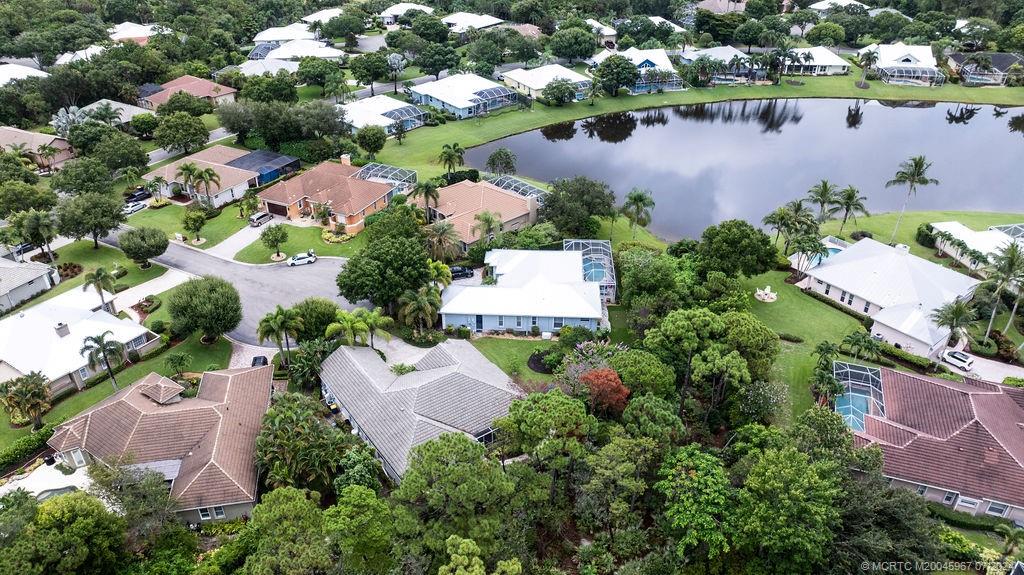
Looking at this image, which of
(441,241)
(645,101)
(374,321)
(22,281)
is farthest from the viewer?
(645,101)

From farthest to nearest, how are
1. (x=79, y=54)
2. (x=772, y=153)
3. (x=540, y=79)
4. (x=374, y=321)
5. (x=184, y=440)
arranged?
(x=79, y=54), (x=540, y=79), (x=772, y=153), (x=374, y=321), (x=184, y=440)

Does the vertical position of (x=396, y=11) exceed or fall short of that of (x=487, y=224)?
it exceeds it

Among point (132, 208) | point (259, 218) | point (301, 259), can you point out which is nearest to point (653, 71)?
point (259, 218)

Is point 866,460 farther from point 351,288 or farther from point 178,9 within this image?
point 178,9

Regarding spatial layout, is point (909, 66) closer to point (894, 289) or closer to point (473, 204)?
point (894, 289)

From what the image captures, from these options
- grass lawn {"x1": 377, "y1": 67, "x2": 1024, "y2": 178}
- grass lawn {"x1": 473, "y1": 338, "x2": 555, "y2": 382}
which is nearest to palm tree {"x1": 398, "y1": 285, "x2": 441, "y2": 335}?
grass lawn {"x1": 473, "y1": 338, "x2": 555, "y2": 382}

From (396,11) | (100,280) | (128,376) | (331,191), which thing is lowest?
(128,376)
